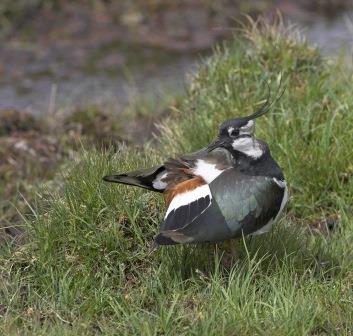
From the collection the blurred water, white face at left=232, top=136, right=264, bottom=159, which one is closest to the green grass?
white face at left=232, top=136, right=264, bottom=159

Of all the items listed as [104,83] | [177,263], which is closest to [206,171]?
[177,263]

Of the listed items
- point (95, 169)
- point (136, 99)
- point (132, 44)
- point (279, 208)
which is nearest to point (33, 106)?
point (136, 99)

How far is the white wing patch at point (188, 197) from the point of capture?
4.12m

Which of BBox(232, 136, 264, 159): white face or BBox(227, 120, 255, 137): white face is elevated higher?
BBox(227, 120, 255, 137): white face

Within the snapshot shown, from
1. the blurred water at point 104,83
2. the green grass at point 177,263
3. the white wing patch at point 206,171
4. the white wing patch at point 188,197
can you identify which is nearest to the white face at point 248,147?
the white wing patch at point 206,171

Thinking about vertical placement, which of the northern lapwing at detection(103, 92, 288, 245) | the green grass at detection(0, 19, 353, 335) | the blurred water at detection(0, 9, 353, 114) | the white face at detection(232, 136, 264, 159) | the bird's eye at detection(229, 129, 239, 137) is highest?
the bird's eye at detection(229, 129, 239, 137)

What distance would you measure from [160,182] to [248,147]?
405 millimetres

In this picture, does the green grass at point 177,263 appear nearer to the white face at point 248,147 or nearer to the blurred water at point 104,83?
the white face at point 248,147

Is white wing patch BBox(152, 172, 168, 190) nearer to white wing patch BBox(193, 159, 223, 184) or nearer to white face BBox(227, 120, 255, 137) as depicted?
white wing patch BBox(193, 159, 223, 184)

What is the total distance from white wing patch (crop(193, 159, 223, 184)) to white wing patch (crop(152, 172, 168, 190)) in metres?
0.13

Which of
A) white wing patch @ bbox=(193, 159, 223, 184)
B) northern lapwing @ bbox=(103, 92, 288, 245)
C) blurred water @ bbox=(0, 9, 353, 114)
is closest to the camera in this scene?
northern lapwing @ bbox=(103, 92, 288, 245)

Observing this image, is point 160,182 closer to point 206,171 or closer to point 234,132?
point 206,171

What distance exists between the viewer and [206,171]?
4258 millimetres

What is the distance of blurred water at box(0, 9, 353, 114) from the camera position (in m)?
8.78
